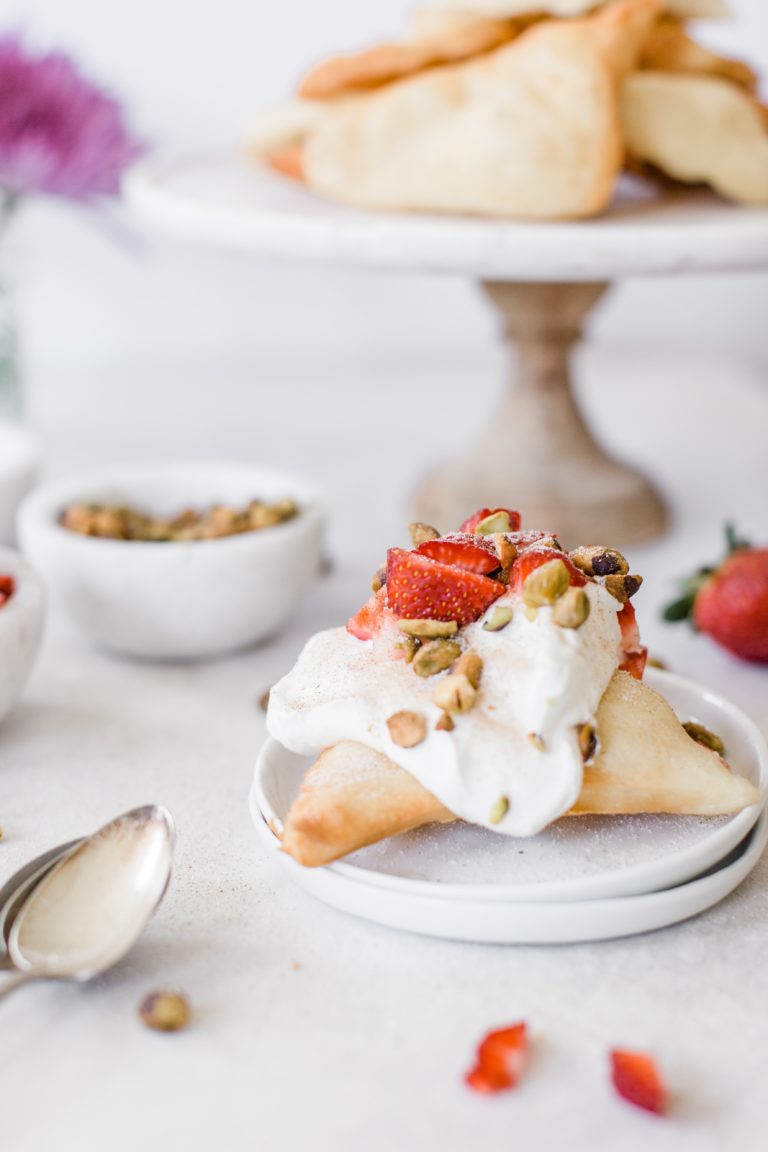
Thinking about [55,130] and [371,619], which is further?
[55,130]

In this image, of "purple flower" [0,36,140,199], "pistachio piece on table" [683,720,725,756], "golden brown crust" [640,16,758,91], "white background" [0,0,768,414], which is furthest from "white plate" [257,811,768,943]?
"white background" [0,0,768,414]

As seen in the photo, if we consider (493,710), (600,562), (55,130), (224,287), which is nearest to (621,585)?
(600,562)

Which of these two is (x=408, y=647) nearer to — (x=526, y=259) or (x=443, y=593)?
(x=443, y=593)

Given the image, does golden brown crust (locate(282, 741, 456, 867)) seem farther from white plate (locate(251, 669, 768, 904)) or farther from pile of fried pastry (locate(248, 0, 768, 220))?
pile of fried pastry (locate(248, 0, 768, 220))

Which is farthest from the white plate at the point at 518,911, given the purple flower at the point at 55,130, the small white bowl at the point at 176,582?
the purple flower at the point at 55,130

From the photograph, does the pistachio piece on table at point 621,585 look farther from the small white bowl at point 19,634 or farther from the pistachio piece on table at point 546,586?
the small white bowl at point 19,634

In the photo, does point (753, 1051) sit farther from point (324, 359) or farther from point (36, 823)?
point (324, 359)
